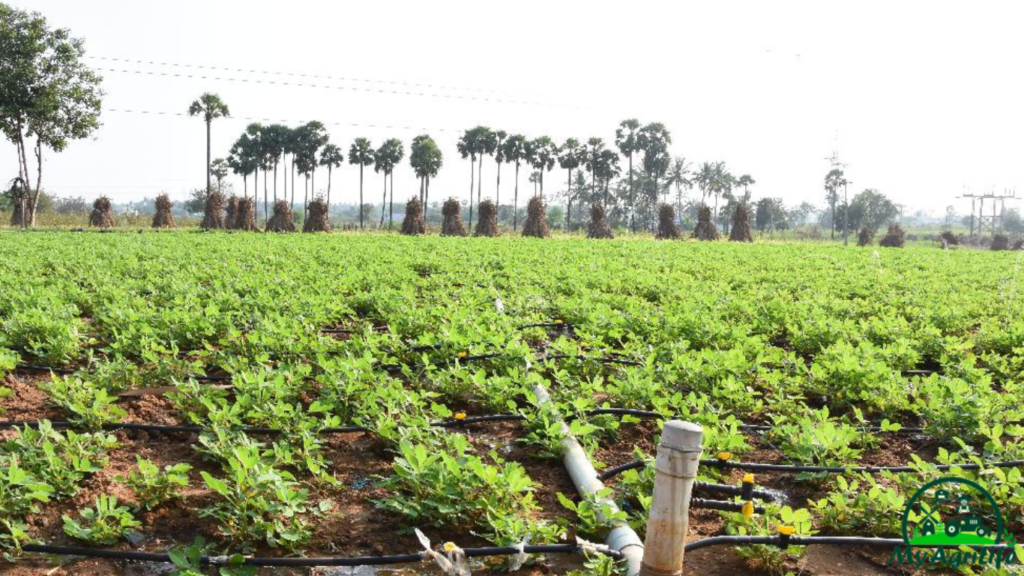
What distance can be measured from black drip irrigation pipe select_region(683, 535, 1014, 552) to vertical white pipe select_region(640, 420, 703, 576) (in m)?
0.57

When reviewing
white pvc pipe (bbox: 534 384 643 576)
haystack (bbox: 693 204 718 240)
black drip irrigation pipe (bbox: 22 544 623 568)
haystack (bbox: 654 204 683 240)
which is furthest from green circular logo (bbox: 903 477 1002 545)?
haystack (bbox: 693 204 718 240)

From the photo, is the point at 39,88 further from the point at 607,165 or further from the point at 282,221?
the point at 607,165

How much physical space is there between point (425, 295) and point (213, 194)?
3780 cm

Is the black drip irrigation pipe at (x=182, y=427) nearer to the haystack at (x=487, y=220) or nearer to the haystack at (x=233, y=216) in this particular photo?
the haystack at (x=487, y=220)

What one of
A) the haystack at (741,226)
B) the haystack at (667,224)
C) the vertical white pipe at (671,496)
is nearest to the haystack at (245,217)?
the haystack at (667,224)

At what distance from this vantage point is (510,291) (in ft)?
32.9

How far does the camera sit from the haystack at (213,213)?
137 ft

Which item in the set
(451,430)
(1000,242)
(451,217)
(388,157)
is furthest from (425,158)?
(451,430)

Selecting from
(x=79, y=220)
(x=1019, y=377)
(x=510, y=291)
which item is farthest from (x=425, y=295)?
(x=79, y=220)

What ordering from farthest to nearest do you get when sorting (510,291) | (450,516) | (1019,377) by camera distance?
(510,291) < (1019,377) < (450,516)

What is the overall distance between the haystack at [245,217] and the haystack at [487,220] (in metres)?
12.4

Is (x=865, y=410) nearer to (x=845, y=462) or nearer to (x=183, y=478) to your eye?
(x=845, y=462)

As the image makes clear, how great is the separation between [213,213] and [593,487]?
141ft

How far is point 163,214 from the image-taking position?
42.9 m
